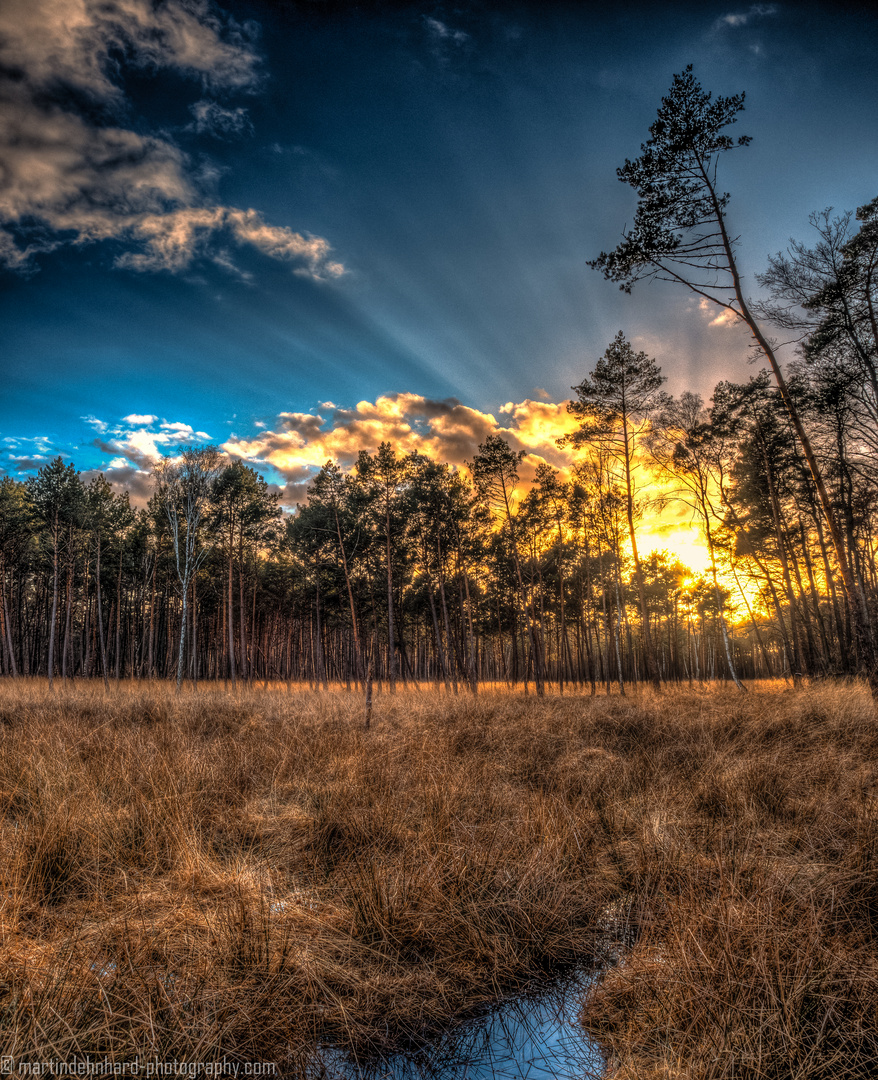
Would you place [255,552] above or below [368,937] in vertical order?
above

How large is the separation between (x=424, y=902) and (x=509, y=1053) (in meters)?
0.91

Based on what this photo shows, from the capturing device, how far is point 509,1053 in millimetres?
2189

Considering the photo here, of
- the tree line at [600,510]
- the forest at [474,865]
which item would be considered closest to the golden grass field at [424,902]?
the forest at [474,865]

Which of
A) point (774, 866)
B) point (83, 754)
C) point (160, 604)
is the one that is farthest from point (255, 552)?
point (774, 866)

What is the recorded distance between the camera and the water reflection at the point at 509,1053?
2031 mm

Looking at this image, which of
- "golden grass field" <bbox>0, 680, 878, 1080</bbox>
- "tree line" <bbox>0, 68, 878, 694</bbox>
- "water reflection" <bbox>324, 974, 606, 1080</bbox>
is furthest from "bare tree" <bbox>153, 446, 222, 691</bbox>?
"water reflection" <bbox>324, 974, 606, 1080</bbox>

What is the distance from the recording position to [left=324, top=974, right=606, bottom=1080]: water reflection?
6.66 ft

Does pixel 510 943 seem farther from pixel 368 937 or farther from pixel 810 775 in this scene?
pixel 810 775

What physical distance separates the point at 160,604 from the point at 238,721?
3622 cm

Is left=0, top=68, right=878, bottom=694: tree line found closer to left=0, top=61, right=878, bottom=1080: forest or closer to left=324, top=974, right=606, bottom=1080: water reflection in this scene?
left=0, top=61, right=878, bottom=1080: forest

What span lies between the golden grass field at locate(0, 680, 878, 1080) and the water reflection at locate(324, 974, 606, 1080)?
0.09 meters

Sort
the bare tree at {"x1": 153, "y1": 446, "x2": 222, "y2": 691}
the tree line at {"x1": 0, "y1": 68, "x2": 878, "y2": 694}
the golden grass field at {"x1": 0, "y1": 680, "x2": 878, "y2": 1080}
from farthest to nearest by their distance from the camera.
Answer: the bare tree at {"x1": 153, "y1": 446, "x2": 222, "y2": 691} < the tree line at {"x1": 0, "y1": 68, "x2": 878, "y2": 694} < the golden grass field at {"x1": 0, "y1": 680, "x2": 878, "y2": 1080}

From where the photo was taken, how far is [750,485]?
18719 mm

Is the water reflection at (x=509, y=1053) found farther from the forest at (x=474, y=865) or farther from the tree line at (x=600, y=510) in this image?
→ the tree line at (x=600, y=510)
